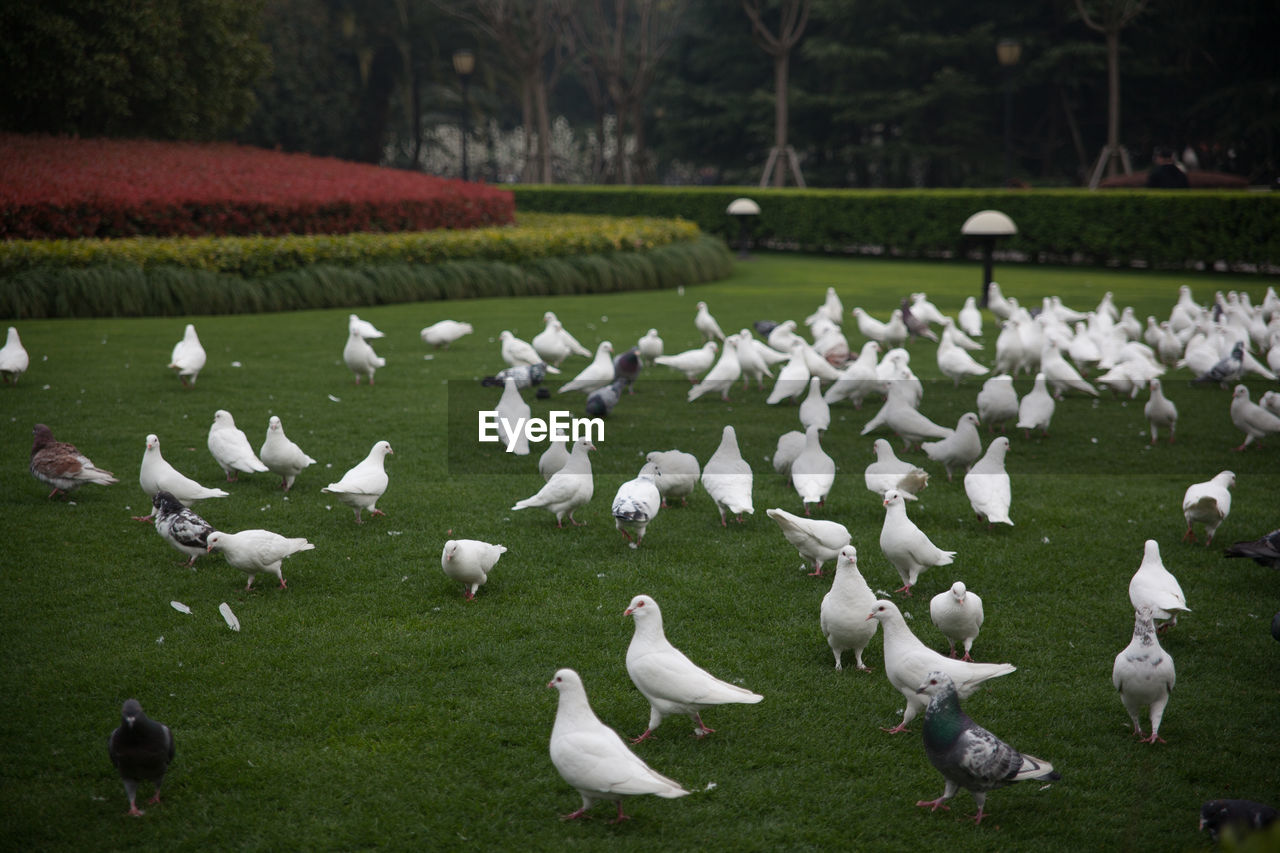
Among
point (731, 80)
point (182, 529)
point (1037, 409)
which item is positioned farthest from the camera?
point (731, 80)

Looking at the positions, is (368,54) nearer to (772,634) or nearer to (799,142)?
(799,142)

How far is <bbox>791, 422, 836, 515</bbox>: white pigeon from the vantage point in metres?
6.92

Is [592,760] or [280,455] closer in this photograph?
[592,760]

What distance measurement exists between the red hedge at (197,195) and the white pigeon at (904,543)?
49.9ft

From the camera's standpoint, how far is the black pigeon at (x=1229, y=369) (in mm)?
11273

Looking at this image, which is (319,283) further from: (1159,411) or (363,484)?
(1159,411)

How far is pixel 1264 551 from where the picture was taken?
5809 mm

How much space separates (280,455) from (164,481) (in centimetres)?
91

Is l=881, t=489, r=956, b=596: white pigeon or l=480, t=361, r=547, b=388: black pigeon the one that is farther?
l=480, t=361, r=547, b=388: black pigeon

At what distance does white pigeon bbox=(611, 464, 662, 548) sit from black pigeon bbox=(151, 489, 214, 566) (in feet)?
8.00

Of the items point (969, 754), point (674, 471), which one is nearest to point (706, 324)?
point (674, 471)

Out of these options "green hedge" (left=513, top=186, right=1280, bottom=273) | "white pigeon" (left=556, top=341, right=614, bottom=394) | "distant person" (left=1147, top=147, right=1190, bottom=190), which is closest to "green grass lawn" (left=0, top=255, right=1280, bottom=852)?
"white pigeon" (left=556, top=341, right=614, bottom=394)

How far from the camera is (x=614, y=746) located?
3.81 meters

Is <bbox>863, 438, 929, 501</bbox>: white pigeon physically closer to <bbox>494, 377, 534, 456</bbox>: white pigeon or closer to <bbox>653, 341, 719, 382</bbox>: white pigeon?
<bbox>494, 377, 534, 456</bbox>: white pigeon
